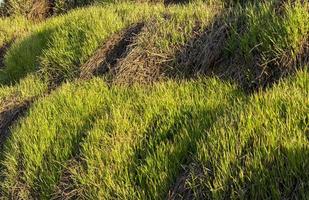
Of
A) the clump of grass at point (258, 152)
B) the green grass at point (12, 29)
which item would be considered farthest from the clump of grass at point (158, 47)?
the green grass at point (12, 29)

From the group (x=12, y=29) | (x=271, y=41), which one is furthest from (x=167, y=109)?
(x=12, y=29)

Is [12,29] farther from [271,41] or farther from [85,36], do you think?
[271,41]

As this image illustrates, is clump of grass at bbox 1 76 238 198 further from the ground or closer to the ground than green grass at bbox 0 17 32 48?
closer to the ground

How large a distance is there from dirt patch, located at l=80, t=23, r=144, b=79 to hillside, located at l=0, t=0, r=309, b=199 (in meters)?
0.02

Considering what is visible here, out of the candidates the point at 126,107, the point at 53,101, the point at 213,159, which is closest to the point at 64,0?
the point at 53,101

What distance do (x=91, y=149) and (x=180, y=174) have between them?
2.56 ft

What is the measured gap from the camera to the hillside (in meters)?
2.91

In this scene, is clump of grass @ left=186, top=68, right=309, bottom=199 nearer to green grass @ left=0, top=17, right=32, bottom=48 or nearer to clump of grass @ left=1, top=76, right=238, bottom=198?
clump of grass @ left=1, top=76, right=238, bottom=198

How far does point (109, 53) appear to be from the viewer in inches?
222

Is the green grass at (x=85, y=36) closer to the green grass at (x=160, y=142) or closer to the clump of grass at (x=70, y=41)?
the clump of grass at (x=70, y=41)

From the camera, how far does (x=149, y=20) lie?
562cm

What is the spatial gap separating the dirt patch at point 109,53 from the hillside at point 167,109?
0.05 ft

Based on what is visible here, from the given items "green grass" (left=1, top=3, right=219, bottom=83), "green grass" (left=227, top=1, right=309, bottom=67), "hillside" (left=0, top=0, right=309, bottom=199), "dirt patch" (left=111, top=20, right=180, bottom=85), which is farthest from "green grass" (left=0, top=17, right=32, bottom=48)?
"green grass" (left=227, top=1, right=309, bottom=67)

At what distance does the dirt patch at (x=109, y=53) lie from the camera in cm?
550
